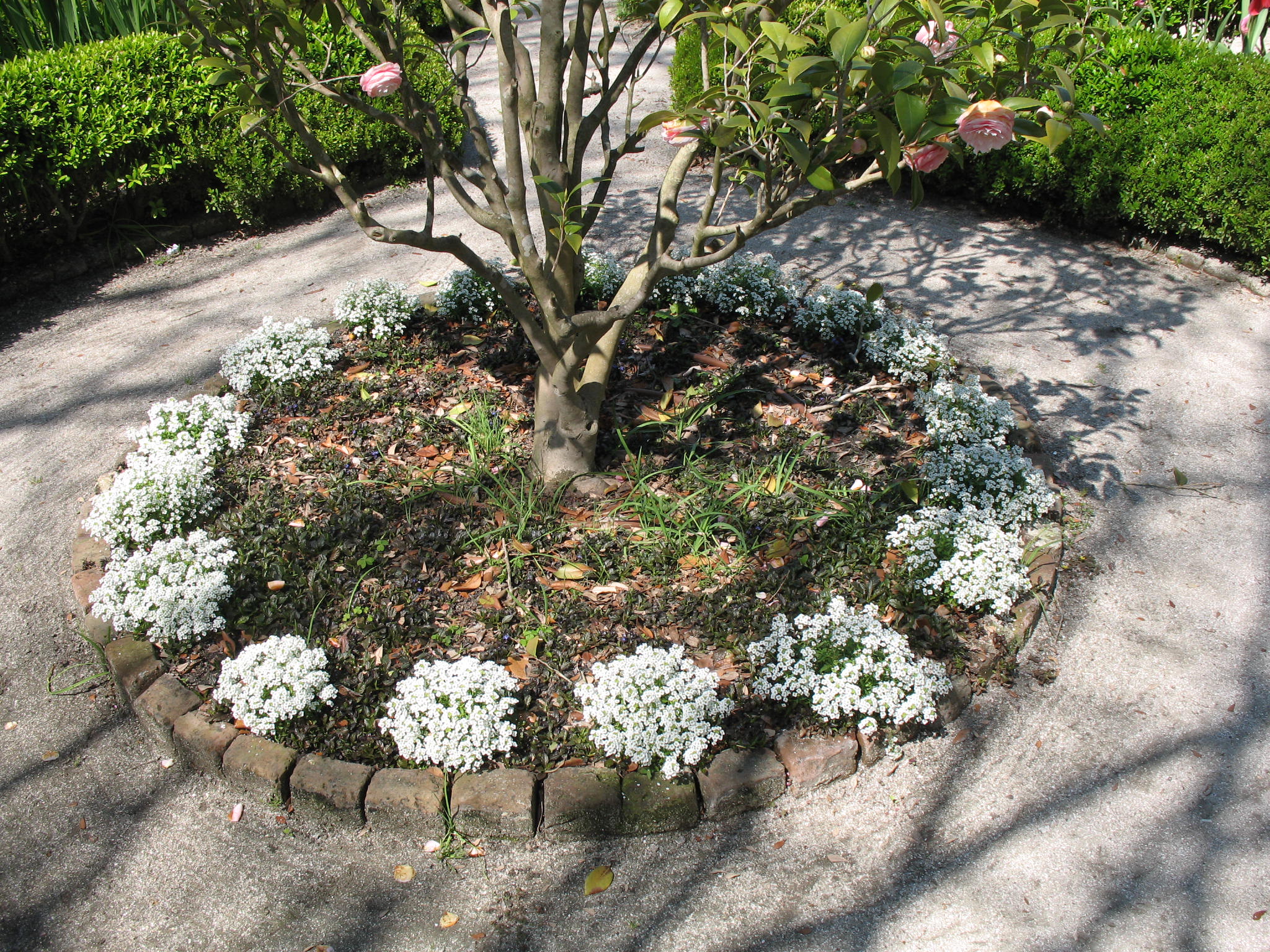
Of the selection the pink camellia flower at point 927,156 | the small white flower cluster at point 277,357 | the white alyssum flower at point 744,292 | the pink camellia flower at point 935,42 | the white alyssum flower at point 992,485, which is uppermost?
the pink camellia flower at point 935,42

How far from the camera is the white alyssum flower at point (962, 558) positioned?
116 inches

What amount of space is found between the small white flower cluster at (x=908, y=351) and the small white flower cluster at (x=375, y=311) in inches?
89.7

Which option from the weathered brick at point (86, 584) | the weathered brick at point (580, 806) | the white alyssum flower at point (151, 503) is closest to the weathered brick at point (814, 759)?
the weathered brick at point (580, 806)

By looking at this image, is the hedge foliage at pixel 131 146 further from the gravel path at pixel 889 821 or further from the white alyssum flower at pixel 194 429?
the white alyssum flower at pixel 194 429

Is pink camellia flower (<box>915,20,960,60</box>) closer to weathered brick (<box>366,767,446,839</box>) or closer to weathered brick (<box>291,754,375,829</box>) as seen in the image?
weathered brick (<box>366,767,446,839</box>)

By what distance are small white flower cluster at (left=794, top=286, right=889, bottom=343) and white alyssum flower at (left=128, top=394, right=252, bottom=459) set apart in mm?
2654

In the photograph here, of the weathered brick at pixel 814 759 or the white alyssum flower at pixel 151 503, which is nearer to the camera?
the weathered brick at pixel 814 759

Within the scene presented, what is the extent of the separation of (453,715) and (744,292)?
2.80 metres

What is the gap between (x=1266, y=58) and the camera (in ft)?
18.5

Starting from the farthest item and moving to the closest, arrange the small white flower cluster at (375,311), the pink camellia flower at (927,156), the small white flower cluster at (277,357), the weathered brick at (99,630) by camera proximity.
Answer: the small white flower cluster at (375,311), the small white flower cluster at (277,357), the weathered brick at (99,630), the pink camellia flower at (927,156)

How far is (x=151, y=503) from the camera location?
125 inches

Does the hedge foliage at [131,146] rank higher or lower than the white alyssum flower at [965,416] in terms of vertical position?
higher

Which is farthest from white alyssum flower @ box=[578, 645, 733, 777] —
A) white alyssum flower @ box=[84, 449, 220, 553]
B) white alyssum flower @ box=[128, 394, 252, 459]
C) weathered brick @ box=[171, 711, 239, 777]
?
white alyssum flower @ box=[128, 394, 252, 459]

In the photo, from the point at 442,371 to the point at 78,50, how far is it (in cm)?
361
